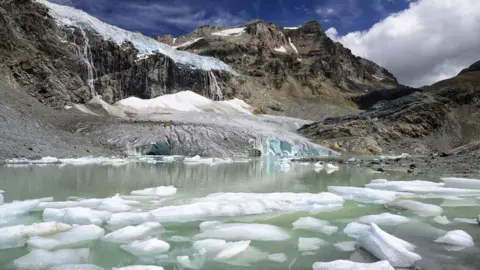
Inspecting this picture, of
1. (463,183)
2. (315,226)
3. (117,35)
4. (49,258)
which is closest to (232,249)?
(315,226)

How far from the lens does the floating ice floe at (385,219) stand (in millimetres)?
6668

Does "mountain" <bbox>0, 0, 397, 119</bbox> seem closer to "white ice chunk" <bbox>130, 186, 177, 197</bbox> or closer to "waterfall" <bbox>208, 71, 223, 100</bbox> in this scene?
"waterfall" <bbox>208, 71, 223, 100</bbox>

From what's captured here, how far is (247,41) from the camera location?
100750 mm

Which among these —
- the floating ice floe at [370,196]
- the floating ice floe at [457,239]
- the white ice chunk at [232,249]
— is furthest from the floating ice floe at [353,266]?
the floating ice floe at [370,196]

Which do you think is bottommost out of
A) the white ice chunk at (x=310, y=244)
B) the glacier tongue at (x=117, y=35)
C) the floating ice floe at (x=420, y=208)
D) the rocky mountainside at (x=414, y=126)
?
the white ice chunk at (x=310, y=244)

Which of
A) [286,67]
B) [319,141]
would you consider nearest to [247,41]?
[286,67]

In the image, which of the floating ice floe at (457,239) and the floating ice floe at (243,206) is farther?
the floating ice floe at (243,206)

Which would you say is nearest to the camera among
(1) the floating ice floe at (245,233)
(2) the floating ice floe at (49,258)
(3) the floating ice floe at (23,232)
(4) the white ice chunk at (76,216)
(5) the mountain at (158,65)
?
(2) the floating ice floe at (49,258)

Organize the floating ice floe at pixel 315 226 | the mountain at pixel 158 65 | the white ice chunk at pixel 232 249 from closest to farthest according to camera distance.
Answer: the white ice chunk at pixel 232 249
the floating ice floe at pixel 315 226
the mountain at pixel 158 65

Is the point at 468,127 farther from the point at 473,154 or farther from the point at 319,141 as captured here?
the point at 473,154

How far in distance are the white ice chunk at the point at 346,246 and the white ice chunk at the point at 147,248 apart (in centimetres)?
227

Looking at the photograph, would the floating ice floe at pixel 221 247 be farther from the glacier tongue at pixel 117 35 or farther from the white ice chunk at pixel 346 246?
the glacier tongue at pixel 117 35

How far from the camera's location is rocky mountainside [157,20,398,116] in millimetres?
84188

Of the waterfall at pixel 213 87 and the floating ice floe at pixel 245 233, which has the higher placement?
the waterfall at pixel 213 87
